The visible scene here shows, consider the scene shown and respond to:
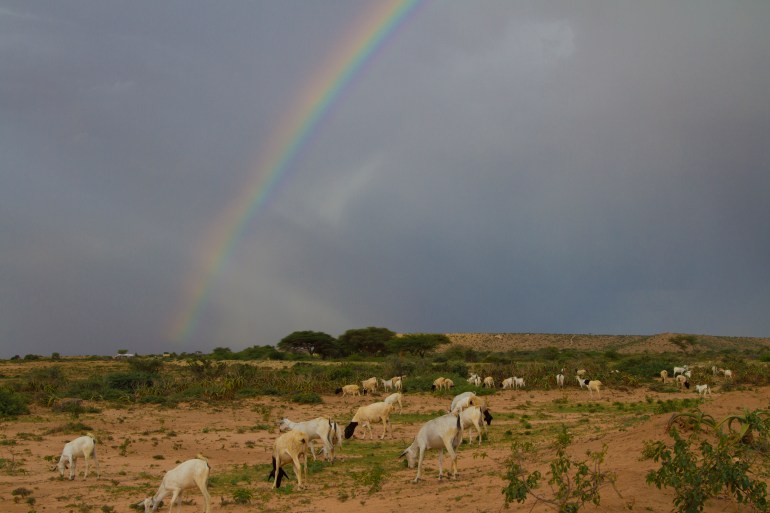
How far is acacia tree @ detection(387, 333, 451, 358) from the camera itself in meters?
88.8

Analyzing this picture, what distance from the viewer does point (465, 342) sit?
136 metres

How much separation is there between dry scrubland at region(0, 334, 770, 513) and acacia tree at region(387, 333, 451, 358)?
48228mm

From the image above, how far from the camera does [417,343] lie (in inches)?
3519

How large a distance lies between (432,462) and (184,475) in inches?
320

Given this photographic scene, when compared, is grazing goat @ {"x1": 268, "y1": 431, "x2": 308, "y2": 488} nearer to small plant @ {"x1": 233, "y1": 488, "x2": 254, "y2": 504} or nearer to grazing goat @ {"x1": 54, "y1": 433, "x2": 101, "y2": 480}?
small plant @ {"x1": 233, "y1": 488, "x2": 254, "y2": 504}

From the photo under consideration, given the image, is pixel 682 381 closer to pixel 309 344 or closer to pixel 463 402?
pixel 463 402

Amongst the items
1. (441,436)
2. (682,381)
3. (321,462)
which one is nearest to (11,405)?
(321,462)

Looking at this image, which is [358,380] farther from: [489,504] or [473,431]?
[489,504]

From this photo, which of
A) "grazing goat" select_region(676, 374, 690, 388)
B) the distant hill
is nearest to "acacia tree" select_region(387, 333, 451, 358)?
the distant hill

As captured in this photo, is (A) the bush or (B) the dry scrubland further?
(A) the bush

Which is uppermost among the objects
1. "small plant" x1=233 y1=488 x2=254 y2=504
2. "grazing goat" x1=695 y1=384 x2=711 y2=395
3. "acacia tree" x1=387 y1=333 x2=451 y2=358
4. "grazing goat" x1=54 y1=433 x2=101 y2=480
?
"acacia tree" x1=387 y1=333 x2=451 y2=358

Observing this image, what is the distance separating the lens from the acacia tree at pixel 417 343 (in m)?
88.8

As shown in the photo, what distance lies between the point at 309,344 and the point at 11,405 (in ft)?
201

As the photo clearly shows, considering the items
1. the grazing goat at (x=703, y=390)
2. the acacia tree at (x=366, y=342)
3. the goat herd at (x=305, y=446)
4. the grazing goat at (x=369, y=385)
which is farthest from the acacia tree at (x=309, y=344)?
the goat herd at (x=305, y=446)
